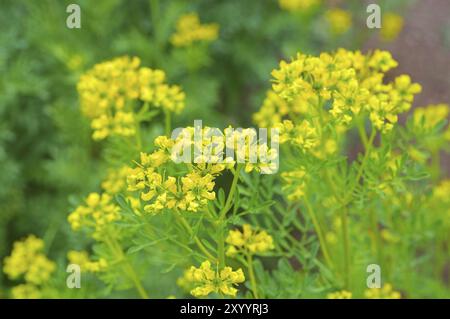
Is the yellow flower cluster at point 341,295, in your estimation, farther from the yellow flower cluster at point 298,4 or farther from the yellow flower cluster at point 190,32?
the yellow flower cluster at point 298,4

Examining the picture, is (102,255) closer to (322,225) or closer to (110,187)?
(110,187)

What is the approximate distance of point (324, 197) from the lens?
1723 mm

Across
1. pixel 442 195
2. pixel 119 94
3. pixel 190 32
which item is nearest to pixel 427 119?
pixel 442 195

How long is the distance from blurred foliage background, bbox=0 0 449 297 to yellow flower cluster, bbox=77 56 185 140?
3.00ft

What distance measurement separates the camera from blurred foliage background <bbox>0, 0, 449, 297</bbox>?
3086mm

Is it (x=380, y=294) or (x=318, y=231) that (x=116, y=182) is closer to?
(x=318, y=231)

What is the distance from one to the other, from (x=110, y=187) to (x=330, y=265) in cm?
62

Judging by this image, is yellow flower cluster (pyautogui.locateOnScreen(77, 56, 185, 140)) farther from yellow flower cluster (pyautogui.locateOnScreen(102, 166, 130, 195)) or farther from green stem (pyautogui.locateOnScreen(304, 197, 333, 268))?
green stem (pyautogui.locateOnScreen(304, 197, 333, 268))

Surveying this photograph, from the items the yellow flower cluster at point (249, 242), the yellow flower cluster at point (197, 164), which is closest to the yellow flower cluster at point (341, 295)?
the yellow flower cluster at point (249, 242)

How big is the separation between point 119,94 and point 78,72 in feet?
3.88

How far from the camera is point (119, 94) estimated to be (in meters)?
1.92

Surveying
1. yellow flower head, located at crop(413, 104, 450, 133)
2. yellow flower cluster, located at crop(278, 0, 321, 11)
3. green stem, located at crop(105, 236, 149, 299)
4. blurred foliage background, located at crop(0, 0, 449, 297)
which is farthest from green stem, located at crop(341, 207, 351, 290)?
yellow flower cluster, located at crop(278, 0, 321, 11)

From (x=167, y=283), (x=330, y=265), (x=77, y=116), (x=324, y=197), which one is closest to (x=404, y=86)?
(x=324, y=197)

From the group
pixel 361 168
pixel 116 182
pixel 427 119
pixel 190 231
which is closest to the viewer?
pixel 190 231
